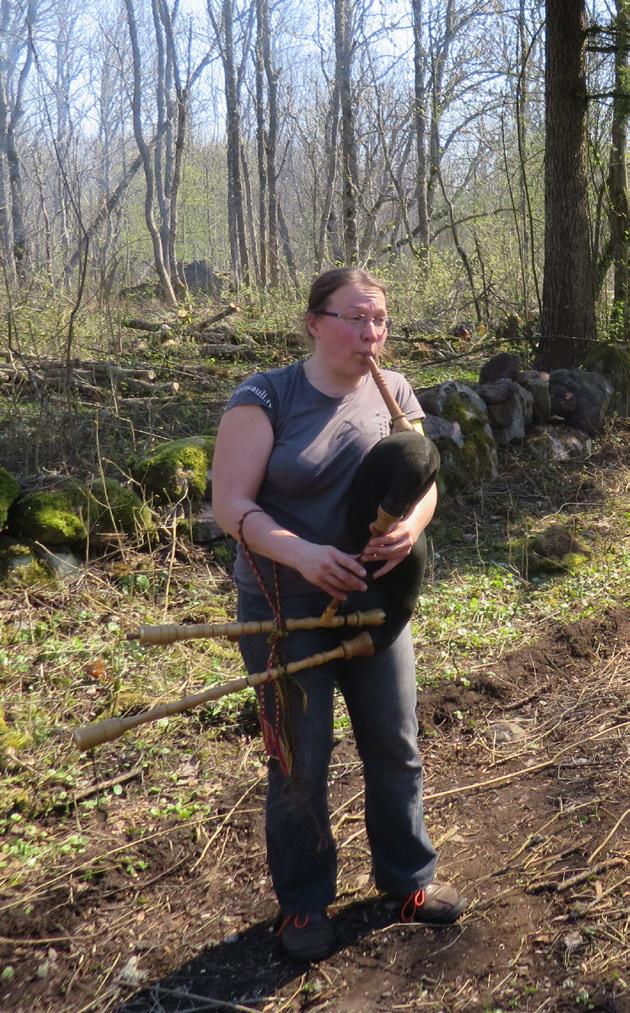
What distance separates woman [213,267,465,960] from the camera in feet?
8.31

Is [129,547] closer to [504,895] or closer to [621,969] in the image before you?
[504,895]

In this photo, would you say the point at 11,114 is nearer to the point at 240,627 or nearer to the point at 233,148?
the point at 233,148

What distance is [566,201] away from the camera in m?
9.56

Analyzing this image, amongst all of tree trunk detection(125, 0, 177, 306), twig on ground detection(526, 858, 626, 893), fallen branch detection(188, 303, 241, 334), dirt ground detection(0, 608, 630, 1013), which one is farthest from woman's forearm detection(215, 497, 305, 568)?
tree trunk detection(125, 0, 177, 306)

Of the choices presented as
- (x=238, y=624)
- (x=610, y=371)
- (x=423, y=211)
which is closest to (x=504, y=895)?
(x=238, y=624)

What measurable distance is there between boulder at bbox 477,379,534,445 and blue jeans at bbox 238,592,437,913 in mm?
5618

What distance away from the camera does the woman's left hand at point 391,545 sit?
2.42m

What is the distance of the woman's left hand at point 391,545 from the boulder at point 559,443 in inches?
229

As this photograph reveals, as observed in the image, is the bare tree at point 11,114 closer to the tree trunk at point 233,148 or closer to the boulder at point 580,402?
the tree trunk at point 233,148

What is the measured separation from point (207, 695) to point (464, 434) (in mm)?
5642

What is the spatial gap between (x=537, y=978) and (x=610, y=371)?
7664mm

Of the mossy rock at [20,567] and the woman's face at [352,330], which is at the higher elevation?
the woman's face at [352,330]

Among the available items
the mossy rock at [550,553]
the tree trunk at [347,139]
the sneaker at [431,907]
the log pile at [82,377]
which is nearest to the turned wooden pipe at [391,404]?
the sneaker at [431,907]

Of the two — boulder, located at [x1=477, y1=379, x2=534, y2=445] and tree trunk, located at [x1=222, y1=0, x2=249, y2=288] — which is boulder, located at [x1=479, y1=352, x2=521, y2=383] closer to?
boulder, located at [x1=477, y1=379, x2=534, y2=445]
